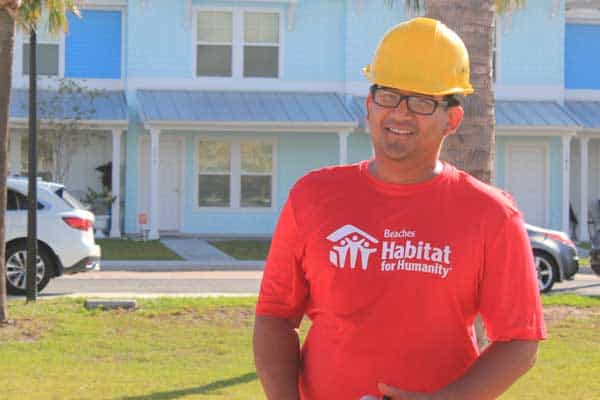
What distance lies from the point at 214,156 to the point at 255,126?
2011mm

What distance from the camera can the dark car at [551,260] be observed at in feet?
52.6

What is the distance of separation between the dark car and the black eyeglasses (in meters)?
13.4

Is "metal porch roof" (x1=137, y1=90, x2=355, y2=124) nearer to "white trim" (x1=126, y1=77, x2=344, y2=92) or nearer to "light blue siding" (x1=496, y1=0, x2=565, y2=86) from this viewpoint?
"white trim" (x1=126, y1=77, x2=344, y2=92)

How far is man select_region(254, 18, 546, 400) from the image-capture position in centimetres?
285

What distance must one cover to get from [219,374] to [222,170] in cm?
1868

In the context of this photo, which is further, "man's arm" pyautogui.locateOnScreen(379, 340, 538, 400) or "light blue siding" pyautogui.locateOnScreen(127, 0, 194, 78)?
"light blue siding" pyautogui.locateOnScreen(127, 0, 194, 78)

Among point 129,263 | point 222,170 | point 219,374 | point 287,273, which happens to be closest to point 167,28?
point 222,170

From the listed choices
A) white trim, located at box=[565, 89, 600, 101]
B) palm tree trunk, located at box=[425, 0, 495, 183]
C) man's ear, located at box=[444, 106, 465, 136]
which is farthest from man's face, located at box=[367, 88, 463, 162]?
white trim, located at box=[565, 89, 600, 101]

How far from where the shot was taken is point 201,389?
8.37 metres

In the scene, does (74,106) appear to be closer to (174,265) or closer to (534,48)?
(174,265)

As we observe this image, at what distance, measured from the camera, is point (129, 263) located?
20531 mm

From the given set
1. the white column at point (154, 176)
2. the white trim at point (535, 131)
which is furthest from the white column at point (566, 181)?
the white column at point (154, 176)

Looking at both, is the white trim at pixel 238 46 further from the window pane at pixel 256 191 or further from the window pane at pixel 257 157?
the window pane at pixel 256 191

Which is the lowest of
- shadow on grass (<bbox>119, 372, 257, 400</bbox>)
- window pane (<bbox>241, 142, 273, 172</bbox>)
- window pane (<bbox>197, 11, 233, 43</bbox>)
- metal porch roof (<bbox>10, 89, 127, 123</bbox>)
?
shadow on grass (<bbox>119, 372, 257, 400</bbox>)
